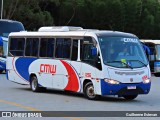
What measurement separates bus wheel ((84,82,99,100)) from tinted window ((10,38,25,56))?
16.0 feet

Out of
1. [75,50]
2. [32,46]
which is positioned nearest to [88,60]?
[75,50]

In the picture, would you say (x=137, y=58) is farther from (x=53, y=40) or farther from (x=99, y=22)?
(x=99, y=22)

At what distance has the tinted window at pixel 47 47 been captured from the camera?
66.3ft

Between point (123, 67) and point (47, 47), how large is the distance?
4.23m

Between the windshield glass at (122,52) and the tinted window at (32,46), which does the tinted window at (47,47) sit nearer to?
the tinted window at (32,46)

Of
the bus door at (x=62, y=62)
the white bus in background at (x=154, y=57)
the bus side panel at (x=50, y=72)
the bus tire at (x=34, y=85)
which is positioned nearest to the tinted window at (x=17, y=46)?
the bus side panel at (x=50, y=72)

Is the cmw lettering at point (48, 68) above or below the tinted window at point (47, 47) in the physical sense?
below

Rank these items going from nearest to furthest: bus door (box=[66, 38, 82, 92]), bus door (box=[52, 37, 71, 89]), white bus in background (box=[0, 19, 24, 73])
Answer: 1. bus door (box=[66, 38, 82, 92])
2. bus door (box=[52, 37, 71, 89])
3. white bus in background (box=[0, 19, 24, 73])

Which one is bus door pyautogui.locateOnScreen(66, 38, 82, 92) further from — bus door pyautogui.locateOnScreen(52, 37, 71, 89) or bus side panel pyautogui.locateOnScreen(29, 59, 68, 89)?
bus side panel pyautogui.locateOnScreen(29, 59, 68, 89)

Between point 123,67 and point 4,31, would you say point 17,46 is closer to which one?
point 123,67

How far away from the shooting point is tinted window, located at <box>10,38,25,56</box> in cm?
2202

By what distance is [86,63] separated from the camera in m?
18.0

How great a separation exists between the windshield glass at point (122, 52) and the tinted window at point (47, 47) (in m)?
3.02

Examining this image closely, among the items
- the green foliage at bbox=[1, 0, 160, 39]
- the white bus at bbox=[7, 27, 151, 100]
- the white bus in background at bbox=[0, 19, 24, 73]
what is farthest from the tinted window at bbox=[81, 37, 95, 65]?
the green foliage at bbox=[1, 0, 160, 39]
